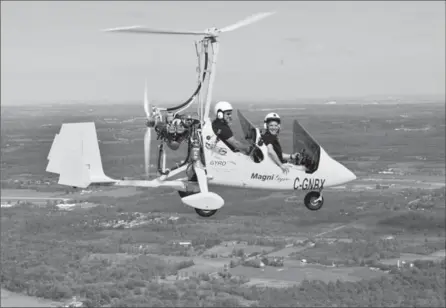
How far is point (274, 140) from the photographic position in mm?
19469

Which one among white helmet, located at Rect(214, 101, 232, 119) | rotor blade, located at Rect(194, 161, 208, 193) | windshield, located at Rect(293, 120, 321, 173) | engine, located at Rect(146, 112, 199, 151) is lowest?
rotor blade, located at Rect(194, 161, 208, 193)

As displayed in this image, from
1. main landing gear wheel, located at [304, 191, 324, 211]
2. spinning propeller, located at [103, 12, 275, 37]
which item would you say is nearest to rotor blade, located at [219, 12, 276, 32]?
spinning propeller, located at [103, 12, 275, 37]

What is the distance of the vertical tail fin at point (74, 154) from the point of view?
18.9m

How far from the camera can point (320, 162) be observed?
2020cm

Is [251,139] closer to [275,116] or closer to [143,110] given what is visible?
[275,116]

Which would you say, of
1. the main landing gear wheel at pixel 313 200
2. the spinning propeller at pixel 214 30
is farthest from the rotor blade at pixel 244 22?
the main landing gear wheel at pixel 313 200

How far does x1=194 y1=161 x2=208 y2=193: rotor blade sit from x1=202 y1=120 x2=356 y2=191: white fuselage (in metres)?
0.16

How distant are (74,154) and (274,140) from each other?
473cm

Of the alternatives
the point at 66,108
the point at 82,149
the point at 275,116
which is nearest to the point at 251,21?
the point at 275,116

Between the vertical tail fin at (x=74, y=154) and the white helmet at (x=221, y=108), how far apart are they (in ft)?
9.74

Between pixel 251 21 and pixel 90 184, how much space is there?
17.5 ft

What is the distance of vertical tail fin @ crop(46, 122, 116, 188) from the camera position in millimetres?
18859

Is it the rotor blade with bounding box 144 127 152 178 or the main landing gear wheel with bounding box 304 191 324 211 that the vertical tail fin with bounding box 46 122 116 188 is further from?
the main landing gear wheel with bounding box 304 191 324 211

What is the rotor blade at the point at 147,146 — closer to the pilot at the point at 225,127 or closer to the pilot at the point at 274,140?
the pilot at the point at 225,127
